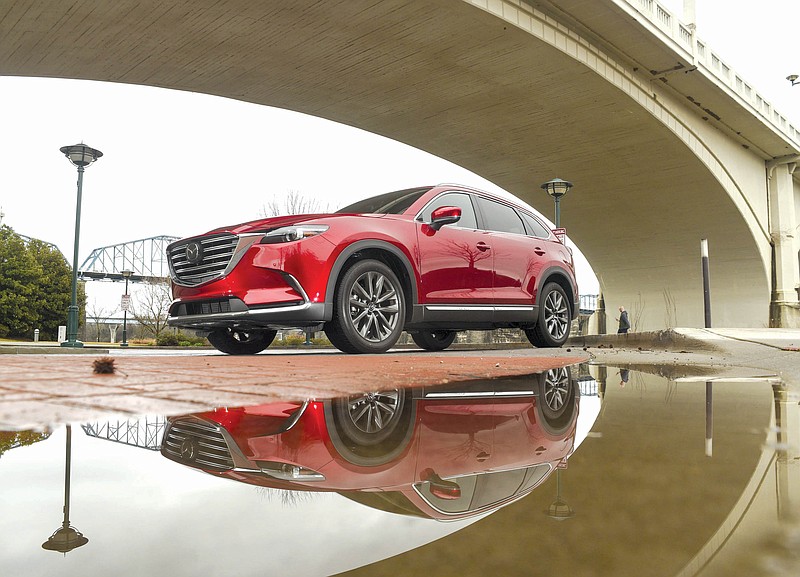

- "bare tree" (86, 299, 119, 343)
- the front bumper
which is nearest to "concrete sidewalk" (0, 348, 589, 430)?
the front bumper

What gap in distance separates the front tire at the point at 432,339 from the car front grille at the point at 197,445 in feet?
23.6

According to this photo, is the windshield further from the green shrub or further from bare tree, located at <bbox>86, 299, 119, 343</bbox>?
bare tree, located at <bbox>86, 299, 119, 343</bbox>

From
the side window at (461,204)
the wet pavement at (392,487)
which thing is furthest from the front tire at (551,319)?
the wet pavement at (392,487)

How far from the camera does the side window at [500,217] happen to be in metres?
6.99

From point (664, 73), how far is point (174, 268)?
18.7 metres

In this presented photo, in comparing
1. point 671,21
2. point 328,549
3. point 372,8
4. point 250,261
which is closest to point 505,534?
point 328,549

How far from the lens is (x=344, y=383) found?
2527 millimetres

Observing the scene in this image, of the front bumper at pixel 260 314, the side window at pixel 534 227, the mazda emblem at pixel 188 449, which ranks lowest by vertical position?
the mazda emblem at pixel 188 449

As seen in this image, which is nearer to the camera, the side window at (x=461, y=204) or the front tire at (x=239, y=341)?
the side window at (x=461, y=204)

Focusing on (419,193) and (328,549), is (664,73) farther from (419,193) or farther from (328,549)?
(328,549)

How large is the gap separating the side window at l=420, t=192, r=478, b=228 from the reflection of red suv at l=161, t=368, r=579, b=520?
4.64m

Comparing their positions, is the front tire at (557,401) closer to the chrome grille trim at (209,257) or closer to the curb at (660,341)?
the chrome grille trim at (209,257)

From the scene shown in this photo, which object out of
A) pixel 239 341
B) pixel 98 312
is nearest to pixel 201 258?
pixel 239 341

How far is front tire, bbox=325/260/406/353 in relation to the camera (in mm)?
5477
